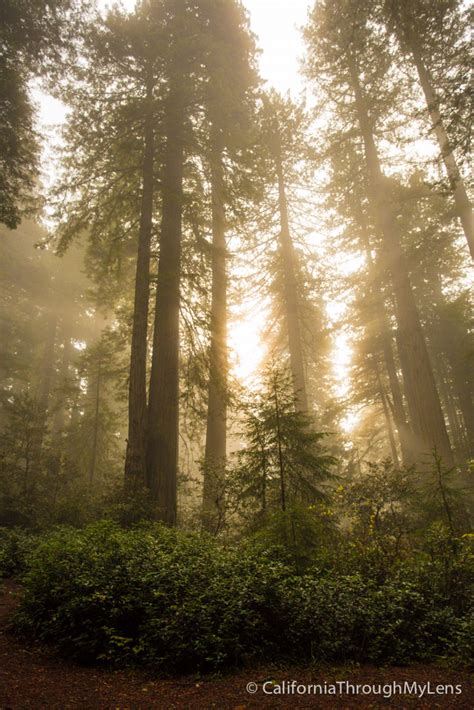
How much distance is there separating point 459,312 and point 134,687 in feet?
56.7

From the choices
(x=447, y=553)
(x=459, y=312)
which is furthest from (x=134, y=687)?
(x=459, y=312)

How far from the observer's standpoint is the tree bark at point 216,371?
33.4 ft

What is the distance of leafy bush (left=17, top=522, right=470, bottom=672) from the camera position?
13.4 ft

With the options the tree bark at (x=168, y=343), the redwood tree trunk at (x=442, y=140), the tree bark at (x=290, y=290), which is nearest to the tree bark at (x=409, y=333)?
the redwood tree trunk at (x=442, y=140)

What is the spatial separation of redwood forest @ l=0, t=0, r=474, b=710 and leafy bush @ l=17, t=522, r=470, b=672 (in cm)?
3

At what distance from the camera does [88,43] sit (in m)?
11.2

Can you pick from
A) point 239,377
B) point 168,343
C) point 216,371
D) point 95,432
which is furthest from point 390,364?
point 95,432

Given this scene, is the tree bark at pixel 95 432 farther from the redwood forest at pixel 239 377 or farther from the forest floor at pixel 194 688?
the forest floor at pixel 194 688

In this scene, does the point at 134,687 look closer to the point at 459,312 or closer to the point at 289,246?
the point at 289,246

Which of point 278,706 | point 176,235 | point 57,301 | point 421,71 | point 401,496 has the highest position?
point 57,301

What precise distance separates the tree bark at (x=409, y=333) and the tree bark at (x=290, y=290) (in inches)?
147

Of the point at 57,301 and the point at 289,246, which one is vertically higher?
the point at 57,301

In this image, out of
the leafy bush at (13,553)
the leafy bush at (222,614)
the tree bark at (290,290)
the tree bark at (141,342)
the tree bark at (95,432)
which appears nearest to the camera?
the leafy bush at (222,614)

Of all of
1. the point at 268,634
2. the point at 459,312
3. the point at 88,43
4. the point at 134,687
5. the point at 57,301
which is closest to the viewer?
the point at 134,687
